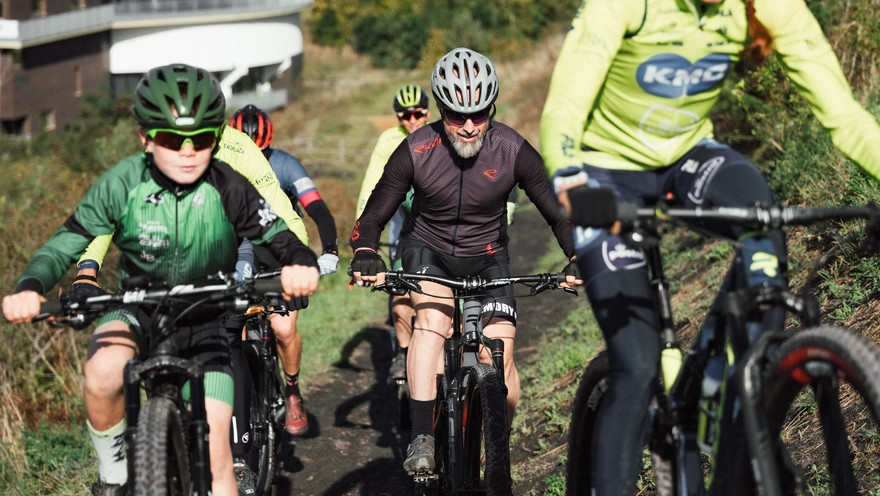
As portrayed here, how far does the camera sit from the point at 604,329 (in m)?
3.86

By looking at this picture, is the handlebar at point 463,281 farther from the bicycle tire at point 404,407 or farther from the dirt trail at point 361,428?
the bicycle tire at point 404,407

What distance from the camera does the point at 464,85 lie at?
5.62 meters

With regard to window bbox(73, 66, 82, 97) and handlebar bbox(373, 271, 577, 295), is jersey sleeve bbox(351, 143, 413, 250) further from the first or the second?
window bbox(73, 66, 82, 97)

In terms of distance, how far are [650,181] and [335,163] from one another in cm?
3523

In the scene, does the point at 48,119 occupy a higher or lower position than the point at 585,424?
higher

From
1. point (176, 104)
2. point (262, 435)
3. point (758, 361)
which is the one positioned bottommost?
point (758, 361)

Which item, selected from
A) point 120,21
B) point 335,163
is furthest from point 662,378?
point 120,21

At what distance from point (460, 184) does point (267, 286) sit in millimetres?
2039

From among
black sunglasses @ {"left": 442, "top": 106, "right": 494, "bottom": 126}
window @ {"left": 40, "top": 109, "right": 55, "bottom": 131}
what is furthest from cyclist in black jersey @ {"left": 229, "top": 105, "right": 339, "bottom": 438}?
window @ {"left": 40, "top": 109, "right": 55, "bottom": 131}

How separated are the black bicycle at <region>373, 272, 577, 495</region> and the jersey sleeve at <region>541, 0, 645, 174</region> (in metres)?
1.71

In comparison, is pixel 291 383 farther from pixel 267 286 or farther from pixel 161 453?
pixel 161 453

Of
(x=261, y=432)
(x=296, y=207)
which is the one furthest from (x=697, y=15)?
(x=296, y=207)

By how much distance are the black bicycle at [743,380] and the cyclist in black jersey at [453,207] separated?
1694 mm

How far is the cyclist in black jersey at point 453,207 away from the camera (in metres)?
5.73
